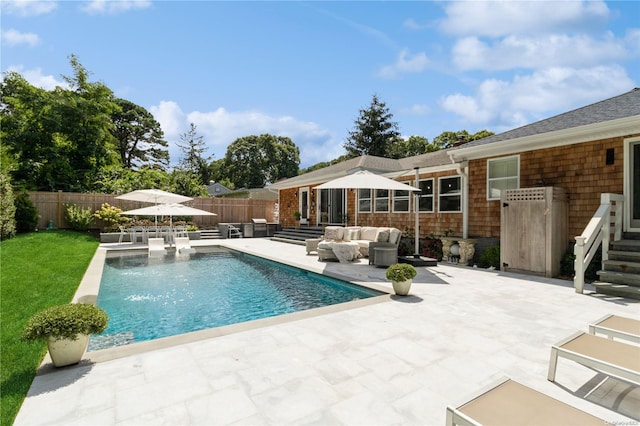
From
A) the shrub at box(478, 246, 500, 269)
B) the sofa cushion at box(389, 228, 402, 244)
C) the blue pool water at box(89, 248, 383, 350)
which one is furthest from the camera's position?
the sofa cushion at box(389, 228, 402, 244)

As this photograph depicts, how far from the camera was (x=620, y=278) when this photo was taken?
6188 millimetres

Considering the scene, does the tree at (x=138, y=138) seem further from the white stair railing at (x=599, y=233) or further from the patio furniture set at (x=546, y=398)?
the patio furniture set at (x=546, y=398)

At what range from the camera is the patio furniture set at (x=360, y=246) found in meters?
8.91

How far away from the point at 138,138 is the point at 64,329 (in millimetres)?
39202

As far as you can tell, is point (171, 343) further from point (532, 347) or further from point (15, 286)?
point (15, 286)

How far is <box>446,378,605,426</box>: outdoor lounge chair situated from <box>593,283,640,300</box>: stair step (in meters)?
5.68

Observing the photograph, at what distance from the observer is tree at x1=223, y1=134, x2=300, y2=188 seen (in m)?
43.0

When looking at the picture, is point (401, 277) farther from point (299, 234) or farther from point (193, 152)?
point (193, 152)

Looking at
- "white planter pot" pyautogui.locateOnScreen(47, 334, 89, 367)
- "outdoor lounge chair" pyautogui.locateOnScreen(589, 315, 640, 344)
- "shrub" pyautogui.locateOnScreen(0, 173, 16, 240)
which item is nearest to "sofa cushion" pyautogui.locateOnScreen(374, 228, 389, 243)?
"outdoor lounge chair" pyautogui.locateOnScreen(589, 315, 640, 344)

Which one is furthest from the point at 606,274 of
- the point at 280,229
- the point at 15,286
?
the point at 280,229

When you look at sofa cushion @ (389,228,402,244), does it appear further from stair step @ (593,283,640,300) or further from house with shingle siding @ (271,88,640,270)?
stair step @ (593,283,640,300)

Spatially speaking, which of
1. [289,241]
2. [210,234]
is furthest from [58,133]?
[289,241]

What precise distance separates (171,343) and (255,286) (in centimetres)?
388

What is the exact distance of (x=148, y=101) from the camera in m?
31.2
